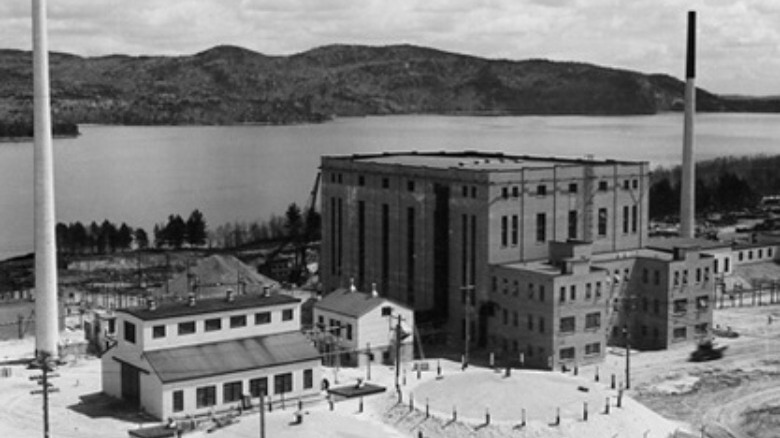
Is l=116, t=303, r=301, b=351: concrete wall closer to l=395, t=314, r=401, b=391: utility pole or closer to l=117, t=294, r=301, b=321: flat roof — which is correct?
l=117, t=294, r=301, b=321: flat roof

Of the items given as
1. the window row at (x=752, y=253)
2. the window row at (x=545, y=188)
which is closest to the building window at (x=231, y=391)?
the window row at (x=545, y=188)

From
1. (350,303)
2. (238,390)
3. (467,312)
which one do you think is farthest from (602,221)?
(238,390)

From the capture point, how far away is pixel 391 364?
57656 mm

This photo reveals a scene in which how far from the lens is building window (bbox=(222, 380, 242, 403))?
47625 millimetres

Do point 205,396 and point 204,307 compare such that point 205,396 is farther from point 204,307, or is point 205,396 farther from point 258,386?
point 204,307

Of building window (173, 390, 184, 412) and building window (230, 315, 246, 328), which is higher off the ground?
building window (230, 315, 246, 328)

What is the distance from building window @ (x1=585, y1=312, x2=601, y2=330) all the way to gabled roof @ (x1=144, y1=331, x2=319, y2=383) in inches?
636

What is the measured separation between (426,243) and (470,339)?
6.96 metres

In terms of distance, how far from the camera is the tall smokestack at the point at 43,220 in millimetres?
59156

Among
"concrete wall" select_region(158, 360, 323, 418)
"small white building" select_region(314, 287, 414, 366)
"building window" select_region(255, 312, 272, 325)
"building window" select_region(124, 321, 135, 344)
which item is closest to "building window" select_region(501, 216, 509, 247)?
"small white building" select_region(314, 287, 414, 366)

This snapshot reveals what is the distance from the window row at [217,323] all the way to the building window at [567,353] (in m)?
15.0

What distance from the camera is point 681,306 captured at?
64375mm

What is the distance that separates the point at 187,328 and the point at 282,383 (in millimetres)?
4827

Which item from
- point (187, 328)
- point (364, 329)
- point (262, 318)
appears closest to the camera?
point (187, 328)
